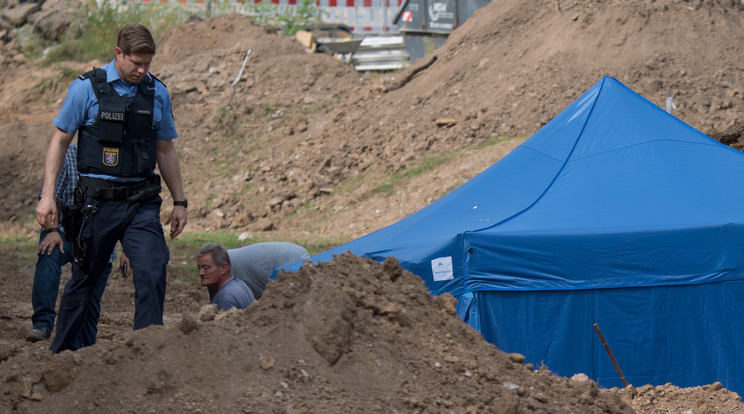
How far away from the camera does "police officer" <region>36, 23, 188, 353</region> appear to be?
4605 millimetres

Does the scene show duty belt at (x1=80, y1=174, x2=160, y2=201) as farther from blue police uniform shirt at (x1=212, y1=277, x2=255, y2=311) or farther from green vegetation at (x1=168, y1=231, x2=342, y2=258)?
green vegetation at (x1=168, y1=231, x2=342, y2=258)

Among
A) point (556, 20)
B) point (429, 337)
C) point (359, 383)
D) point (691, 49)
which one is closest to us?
point (359, 383)

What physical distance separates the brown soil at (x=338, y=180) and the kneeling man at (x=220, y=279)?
3.95 ft

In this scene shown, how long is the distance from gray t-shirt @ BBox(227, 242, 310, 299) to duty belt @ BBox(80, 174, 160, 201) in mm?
2425

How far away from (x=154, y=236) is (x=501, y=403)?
2082mm

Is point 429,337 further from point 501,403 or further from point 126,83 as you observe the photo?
point 126,83

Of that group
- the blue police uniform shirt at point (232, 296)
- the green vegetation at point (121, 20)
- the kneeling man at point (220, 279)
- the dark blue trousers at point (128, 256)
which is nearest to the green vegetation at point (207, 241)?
the kneeling man at point (220, 279)

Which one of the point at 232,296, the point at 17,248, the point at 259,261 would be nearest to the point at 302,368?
the point at 232,296

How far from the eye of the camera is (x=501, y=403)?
11.5ft

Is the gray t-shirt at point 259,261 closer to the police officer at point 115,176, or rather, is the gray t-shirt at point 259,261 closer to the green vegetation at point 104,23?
the police officer at point 115,176

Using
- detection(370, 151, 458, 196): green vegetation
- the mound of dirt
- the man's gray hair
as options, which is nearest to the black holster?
the man's gray hair

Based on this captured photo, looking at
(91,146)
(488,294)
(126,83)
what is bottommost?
(488,294)

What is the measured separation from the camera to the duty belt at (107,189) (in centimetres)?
466

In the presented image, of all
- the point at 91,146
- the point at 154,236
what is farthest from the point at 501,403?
the point at 91,146
